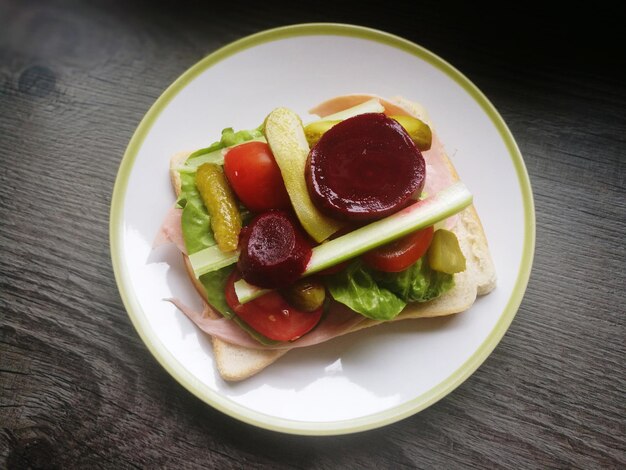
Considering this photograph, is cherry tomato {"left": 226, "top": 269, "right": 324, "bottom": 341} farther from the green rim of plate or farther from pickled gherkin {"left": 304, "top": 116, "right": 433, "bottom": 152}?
pickled gherkin {"left": 304, "top": 116, "right": 433, "bottom": 152}

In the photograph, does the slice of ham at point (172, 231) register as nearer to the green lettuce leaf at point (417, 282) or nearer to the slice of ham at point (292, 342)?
the slice of ham at point (292, 342)

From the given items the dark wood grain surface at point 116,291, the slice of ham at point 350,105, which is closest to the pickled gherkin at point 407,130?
the slice of ham at point 350,105

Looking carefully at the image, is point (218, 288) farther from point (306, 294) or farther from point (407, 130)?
point (407, 130)

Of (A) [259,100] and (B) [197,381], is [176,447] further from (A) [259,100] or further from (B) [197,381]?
(A) [259,100]

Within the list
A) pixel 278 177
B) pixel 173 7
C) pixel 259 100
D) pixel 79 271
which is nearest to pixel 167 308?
pixel 79 271

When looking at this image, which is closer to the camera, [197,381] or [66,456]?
[197,381]

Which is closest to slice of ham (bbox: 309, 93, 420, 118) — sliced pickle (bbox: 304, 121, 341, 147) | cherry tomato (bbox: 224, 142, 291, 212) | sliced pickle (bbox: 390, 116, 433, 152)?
sliced pickle (bbox: 390, 116, 433, 152)
